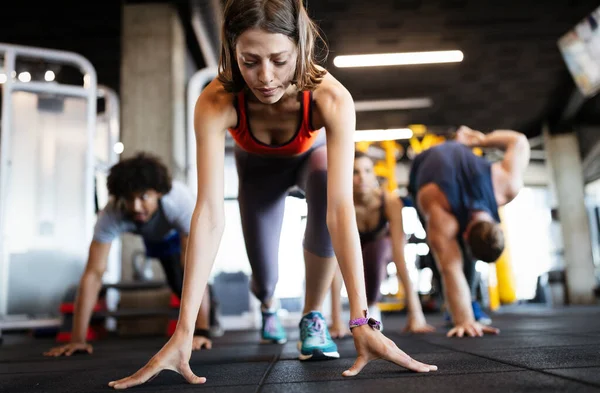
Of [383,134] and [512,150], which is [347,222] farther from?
[383,134]

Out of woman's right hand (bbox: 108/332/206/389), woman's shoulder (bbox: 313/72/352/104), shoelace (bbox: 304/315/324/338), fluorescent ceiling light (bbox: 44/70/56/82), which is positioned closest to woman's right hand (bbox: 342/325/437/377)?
woman's right hand (bbox: 108/332/206/389)

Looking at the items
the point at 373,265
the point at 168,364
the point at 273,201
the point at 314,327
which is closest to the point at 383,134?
the point at 373,265

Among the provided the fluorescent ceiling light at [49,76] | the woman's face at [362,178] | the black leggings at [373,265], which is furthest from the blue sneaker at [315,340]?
the fluorescent ceiling light at [49,76]

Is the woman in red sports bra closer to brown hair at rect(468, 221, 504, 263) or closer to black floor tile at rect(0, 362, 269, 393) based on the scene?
black floor tile at rect(0, 362, 269, 393)

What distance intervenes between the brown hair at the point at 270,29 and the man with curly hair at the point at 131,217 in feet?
3.79

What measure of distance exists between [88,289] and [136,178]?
545 millimetres

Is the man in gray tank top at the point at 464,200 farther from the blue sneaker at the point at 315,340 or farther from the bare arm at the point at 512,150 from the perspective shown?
the blue sneaker at the point at 315,340

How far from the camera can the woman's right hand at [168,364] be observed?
1260mm

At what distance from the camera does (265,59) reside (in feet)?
4.51

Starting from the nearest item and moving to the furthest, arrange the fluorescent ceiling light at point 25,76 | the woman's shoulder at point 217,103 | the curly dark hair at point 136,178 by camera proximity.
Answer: the woman's shoulder at point 217,103 → the curly dark hair at point 136,178 → the fluorescent ceiling light at point 25,76

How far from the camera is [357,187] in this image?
3.17 m

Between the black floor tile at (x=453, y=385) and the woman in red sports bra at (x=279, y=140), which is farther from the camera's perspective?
the woman in red sports bra at (x=279, y=140)

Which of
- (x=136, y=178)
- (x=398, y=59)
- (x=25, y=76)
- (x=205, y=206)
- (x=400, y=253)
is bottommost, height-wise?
(x=400, y=253)

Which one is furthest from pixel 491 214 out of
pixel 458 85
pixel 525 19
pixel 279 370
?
pixel 458 85
